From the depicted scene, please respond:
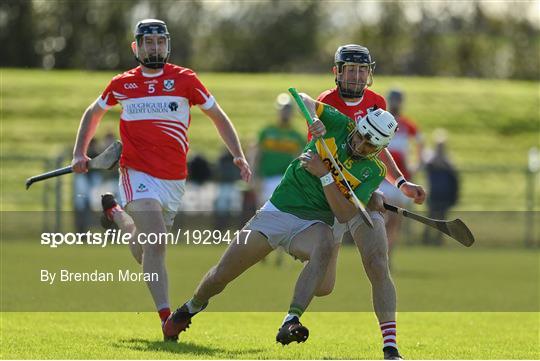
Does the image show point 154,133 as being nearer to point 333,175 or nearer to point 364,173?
point 333,175

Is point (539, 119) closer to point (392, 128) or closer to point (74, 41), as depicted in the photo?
point (74, 41)

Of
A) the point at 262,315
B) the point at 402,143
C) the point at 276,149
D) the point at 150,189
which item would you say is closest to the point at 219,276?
the point at 150,189

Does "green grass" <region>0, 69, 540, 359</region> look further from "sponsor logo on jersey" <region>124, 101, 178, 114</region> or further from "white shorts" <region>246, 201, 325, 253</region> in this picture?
"sponsor logo on jersey" <region>124, 101, 178, 114</region>

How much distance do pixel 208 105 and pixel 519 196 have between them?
57.1ft

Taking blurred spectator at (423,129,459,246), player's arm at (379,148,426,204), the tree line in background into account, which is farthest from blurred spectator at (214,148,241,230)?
the tree line in background

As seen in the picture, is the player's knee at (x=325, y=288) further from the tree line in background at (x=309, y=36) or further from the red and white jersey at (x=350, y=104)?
the tree line in background at (x=309, y=36)

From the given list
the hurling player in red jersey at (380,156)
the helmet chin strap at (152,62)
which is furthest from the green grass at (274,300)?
the helmet chin strap at (152,62)

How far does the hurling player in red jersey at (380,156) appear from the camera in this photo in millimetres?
8336

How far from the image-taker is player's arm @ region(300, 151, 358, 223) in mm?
8523

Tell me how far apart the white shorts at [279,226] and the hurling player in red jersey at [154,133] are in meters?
0.99

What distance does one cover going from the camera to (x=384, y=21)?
74.2 m

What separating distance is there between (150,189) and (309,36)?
6361 centimetres

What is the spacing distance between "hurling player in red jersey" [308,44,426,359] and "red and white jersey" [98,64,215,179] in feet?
3.90

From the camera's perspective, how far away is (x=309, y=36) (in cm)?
7269
